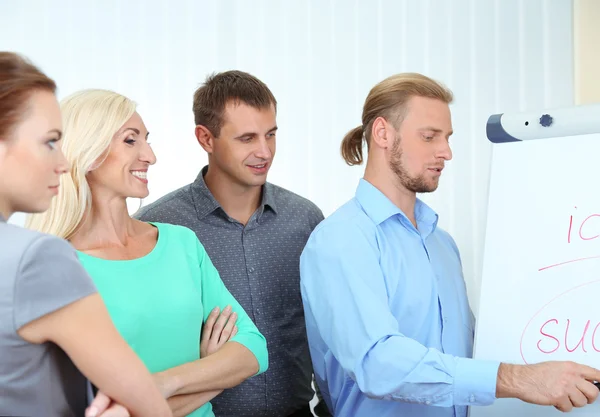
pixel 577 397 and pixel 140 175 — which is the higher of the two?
pixel 140 175

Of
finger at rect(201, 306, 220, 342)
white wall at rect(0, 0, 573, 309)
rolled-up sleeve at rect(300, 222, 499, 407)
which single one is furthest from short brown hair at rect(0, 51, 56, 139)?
white wall at rect(0, 0, 573, 309)

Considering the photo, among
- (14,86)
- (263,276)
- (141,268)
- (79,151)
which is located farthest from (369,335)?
(14,86)

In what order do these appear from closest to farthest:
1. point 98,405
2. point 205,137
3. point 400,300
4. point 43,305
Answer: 1. point 43,305
2. point 98,405
3. point 400,300
4. point 205,137

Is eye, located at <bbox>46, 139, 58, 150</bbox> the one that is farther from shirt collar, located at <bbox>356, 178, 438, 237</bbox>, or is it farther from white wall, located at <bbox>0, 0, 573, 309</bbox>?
white wall, located at <bbox>0, 0, 573, 309</bbox>

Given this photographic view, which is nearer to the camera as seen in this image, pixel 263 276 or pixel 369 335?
pixel 369 335

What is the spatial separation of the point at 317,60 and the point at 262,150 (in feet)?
4.69

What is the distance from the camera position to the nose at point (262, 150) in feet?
7.60

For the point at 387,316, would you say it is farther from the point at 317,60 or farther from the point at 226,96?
the point at 317,60

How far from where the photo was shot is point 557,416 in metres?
1.67

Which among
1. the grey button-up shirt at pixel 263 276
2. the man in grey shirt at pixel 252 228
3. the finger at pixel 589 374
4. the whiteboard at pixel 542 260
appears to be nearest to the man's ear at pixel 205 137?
the man in grey shirt at pixel 252 228

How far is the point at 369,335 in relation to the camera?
5.63ft

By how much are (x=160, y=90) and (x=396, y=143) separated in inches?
73.0

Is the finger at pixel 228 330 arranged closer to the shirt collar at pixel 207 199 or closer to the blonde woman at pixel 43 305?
the blonde woman at pixel 43 305

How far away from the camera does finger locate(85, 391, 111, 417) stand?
1.17m
